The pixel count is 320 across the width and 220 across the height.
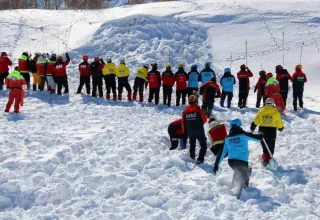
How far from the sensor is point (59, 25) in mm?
26062

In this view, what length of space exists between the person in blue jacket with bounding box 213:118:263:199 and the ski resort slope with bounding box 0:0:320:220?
297mm

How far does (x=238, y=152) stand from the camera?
26.5 feet

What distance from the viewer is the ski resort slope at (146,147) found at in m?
7.29

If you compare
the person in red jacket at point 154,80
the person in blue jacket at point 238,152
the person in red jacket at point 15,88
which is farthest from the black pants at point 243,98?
the person in red jacket at point 15,88

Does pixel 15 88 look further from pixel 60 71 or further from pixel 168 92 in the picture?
pixel 168 92

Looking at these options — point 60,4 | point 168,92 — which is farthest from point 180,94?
point 60,4

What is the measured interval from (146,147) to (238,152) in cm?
266

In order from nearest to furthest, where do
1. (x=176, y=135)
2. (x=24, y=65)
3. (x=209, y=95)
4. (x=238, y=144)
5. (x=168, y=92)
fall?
(x=238, y=144), (x=176, y=135), (x=209, y=95), (x=168, y=92), (x=24, y=65)

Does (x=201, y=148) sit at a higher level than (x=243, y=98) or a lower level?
lower

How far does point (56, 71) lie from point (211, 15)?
460 inches

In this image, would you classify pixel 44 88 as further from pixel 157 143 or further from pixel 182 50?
pixel 157 143

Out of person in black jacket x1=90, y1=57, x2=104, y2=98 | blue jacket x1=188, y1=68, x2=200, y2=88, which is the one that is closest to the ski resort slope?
person in black jacket x1=90, y1=57, x2=104, y2=98

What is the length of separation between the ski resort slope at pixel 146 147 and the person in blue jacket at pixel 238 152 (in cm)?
30

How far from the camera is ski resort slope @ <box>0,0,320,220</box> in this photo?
23.9ft
